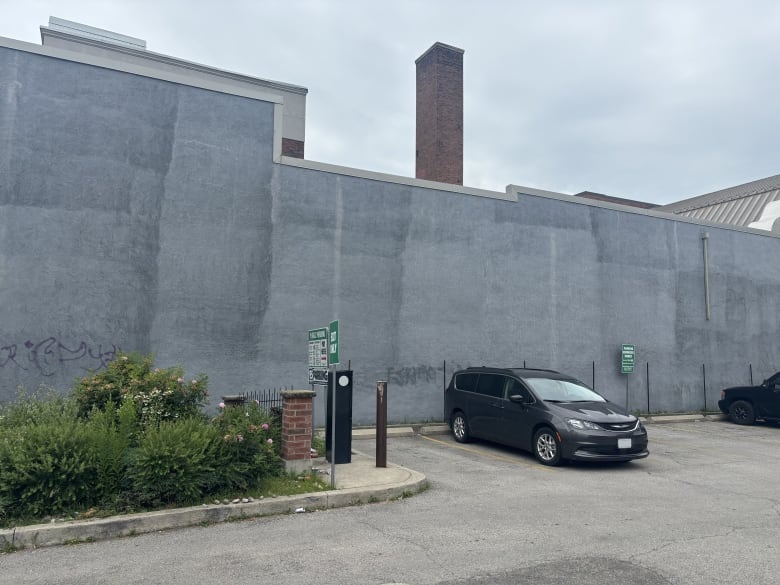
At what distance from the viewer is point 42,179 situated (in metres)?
12.9

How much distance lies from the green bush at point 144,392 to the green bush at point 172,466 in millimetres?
1006

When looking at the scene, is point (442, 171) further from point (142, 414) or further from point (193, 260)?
point (142, 414)

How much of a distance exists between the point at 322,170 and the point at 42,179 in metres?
6.10

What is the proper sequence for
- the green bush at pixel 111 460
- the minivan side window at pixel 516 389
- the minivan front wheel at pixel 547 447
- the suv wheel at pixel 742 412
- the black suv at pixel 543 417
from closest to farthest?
the green bush at pixel 111 460 < the black suv at pixel 543 417 < the minivan front wheel at pixel 547 447 < the minivan side window at pixel 516 389 < the suv wheel at pixel 742 412

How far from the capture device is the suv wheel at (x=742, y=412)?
733 inches

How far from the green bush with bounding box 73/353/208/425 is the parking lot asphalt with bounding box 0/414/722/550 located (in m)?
1.89

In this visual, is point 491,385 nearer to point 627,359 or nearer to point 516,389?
point 516,389

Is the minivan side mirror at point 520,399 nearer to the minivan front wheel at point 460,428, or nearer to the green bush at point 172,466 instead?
the minivan front wheel at point 460,428

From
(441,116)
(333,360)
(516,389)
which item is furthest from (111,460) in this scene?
(441,116)

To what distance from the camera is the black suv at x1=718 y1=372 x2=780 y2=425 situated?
705 inches

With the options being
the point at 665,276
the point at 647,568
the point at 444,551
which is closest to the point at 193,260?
the point at 444,551

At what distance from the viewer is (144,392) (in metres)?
8.93

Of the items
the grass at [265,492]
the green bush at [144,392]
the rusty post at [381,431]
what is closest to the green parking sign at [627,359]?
the rusty post at [381,431]

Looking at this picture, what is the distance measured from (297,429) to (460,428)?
5559mm
